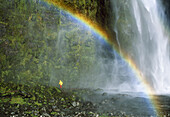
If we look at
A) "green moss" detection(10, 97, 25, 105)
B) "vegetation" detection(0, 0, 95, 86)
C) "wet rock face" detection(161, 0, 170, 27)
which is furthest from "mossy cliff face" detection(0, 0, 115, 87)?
"wet rock face" detection(161, 0, 170, 27)

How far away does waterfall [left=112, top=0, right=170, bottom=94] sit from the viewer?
52.6ft

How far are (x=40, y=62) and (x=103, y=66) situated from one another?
19.5 feet

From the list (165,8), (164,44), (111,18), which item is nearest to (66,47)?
(111,18)

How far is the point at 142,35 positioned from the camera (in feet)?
54.1

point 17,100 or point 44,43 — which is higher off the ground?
point 44,43

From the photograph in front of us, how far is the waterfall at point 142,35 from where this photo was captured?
52.6ft

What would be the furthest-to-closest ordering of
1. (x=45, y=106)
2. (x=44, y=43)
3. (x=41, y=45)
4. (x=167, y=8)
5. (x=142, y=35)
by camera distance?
(x=167, y=8) < (x=142, y=35) < (x=44, y=43) < (x=41, y=45) < (x=45, y=106)

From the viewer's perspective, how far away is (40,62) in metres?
11.4

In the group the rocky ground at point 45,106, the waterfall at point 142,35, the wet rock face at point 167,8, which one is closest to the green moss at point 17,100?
the rocky ground at point 45,106

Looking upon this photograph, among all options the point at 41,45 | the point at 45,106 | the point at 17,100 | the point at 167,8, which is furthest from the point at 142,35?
the point at 17,100

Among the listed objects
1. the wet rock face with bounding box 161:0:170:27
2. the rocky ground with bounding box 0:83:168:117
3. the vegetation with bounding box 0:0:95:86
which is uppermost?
the wet rock face with bounding box 161:0:170:27

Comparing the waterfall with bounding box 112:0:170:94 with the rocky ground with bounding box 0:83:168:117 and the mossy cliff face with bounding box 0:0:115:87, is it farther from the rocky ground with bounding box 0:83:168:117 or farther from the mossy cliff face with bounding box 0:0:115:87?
the rocky ground with bounding box 0:83:168:117

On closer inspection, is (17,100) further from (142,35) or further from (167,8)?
(167,8)

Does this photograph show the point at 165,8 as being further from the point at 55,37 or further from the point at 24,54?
the point at 24,54
